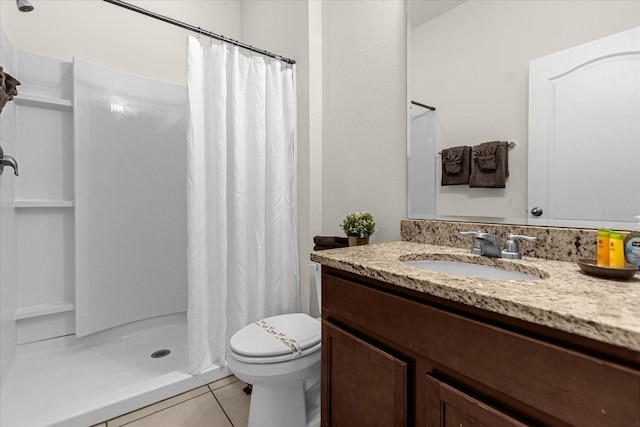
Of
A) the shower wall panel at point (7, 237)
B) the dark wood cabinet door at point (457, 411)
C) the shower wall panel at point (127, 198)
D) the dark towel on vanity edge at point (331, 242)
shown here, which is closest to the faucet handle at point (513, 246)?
the dark wood cabinet door at point (457, 411)

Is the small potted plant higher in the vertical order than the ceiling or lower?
lower

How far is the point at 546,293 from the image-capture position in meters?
0.63

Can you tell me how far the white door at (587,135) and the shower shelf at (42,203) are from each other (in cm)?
251

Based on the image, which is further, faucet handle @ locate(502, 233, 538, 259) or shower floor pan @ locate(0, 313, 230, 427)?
shower floor pan @ locate(0, 313, 230, 427)

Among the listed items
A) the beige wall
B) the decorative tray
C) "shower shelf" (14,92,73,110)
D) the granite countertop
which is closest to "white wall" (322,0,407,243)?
the beige wall

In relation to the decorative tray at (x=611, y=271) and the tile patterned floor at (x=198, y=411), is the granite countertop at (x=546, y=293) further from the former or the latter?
the tile patterned floor at (x=198, y=411)

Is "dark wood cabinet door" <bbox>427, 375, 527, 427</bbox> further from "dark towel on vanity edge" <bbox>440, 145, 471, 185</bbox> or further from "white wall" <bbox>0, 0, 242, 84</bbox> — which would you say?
"white wall" <bbox>0, 0, 242, 84</bbox>

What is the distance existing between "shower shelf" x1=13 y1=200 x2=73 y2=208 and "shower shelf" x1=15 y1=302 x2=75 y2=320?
0.62m

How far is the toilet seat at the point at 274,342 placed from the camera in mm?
1220

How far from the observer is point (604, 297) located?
599 mm

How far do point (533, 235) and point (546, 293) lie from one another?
19.2 inches

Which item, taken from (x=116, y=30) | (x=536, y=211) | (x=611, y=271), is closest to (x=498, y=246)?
(x=536, y=211)

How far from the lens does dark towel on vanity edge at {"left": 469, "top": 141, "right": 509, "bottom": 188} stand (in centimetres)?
114

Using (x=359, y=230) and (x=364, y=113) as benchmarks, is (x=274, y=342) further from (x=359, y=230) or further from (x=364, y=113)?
(x=364, y=113)
